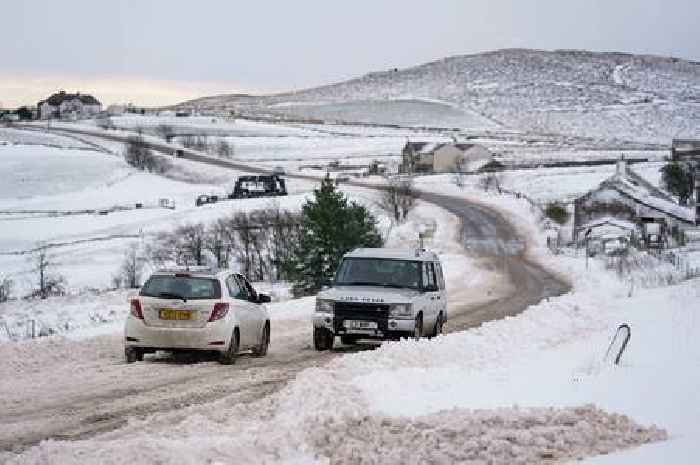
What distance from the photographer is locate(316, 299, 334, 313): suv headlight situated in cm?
2045

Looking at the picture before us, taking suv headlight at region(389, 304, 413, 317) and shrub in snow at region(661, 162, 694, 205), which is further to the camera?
shrub in snow at region(661, 162, 694, 205)

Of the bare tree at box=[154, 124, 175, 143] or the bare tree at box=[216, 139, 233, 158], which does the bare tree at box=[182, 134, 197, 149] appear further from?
the bare tree at box=[216, 139, 233, 158]

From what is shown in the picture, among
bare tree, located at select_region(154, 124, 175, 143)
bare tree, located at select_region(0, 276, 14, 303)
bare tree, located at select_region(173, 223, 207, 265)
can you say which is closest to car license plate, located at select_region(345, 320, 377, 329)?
bare tree, located at select_region(0, 276, 14, 303)

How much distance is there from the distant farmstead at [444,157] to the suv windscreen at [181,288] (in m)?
128

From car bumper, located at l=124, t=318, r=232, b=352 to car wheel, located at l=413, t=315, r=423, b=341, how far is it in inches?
162

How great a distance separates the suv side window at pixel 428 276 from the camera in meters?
22.0

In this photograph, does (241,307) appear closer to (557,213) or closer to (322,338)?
(322,338)

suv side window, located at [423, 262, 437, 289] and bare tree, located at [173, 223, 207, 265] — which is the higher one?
suv side window, located at [423, 262, 437, 289]

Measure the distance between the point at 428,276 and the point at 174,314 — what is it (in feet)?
20.3

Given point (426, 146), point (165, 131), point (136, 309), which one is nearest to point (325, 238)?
point (136, 309)

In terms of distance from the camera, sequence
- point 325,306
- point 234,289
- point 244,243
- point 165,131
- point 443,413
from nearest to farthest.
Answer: point 443,413, point 234,289, point 325,306, point 244,243, point 165,131

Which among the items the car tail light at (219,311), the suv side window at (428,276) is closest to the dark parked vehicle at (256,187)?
the suv side window at (428,276)

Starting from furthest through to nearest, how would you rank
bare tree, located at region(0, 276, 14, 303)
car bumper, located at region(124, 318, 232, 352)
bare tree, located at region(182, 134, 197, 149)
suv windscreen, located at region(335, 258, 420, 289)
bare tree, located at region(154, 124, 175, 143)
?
bare tree, located at region(154, 124, 175, 143), bare tree, located at region(182, 134, 197, 149), bare tree, located at region(0, 276, 14, 303), suv windscreen, located at region(335, 258, 420, 289), car bumper, located at region(124, 318, 232, 352)

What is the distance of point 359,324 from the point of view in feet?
66.8
